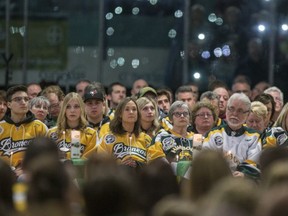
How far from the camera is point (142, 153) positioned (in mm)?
12578

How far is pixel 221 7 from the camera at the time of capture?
19375 mm

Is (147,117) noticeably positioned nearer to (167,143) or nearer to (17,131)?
(167,143)

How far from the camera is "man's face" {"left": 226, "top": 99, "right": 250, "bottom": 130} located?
12.4 metres

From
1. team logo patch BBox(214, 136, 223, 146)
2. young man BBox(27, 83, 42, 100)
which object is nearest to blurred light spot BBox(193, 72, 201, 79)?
young man BBox(27, 83, 42, 100)

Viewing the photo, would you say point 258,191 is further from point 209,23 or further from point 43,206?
point 209,23

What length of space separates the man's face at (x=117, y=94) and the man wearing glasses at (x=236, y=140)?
432 centimetres

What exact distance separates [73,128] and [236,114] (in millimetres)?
1769

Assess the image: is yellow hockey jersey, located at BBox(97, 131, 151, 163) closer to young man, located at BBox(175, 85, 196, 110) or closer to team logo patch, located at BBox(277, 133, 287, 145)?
team logo patch, located at BBox(277, 133, 287, 145)

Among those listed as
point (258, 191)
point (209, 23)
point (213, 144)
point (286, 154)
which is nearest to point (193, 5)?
point (209, 23)

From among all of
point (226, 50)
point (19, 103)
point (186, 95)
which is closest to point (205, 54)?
point (226, 50)

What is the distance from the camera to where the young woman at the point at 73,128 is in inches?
501

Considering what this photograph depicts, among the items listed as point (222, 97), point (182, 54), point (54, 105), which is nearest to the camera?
point (54, 105)

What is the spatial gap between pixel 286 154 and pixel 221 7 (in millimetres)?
10908

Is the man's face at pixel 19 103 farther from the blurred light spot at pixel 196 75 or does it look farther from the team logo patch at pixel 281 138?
the blurred light spot at pixel 196 75
